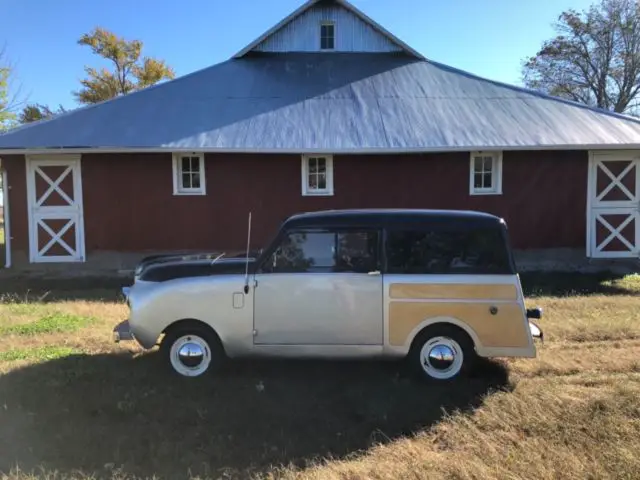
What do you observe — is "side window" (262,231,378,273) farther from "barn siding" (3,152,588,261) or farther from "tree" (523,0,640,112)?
"tree" (523,0,640,112)

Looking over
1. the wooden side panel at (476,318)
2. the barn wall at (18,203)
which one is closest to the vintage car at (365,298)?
the wooden side panel at (476,318)

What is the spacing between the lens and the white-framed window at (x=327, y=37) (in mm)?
17016

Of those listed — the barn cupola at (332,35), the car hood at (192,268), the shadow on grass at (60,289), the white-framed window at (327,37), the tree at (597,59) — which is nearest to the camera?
the car hood at (192,268)

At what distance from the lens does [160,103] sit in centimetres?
1390

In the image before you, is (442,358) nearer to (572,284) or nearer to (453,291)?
(453,291)

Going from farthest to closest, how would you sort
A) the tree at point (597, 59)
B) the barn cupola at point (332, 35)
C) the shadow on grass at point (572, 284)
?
the tree at point (597, 59), the barn cupola at point (332, 35), the shadow on grass at point (572, 284)

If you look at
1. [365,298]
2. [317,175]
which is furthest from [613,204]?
[365,298]

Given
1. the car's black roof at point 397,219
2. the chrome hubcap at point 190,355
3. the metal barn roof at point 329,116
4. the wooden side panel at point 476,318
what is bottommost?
the chrome hubcap at point 190,355

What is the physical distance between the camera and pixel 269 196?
12.4 metres

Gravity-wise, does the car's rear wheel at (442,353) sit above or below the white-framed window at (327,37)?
below

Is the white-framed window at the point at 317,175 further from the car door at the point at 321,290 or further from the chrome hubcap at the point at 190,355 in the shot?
the chrome hubcap at the point at 190,355

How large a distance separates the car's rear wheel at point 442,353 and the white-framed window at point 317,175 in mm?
7662

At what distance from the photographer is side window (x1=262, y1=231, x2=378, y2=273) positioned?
5.09m

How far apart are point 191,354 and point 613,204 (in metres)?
11.1
